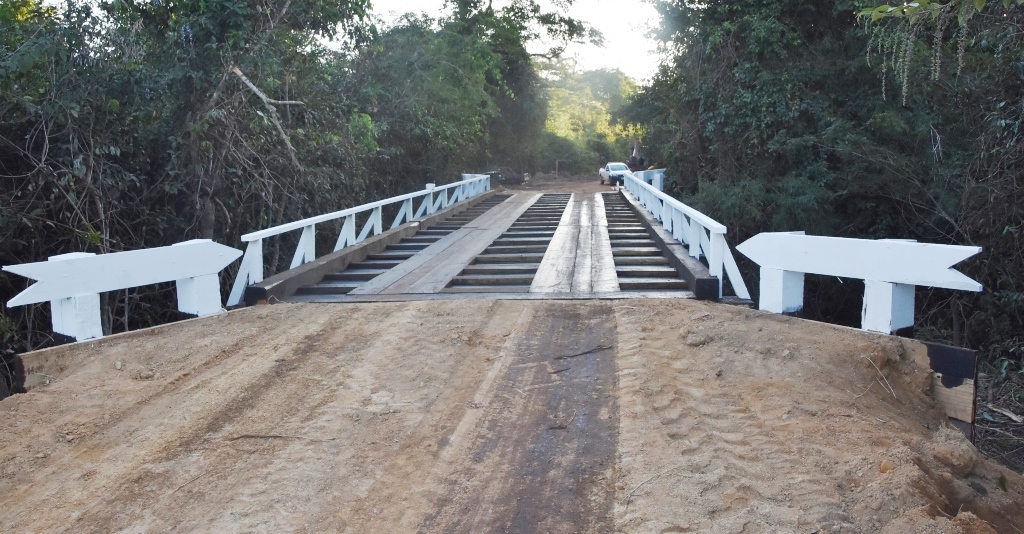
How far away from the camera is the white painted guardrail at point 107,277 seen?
18.0ft

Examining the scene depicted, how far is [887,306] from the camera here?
531 centimetres

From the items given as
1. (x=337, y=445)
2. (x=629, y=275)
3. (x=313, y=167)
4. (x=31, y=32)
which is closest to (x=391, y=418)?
(x=337, y=445)

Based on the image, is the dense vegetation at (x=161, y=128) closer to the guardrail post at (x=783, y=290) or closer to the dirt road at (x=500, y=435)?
the dirt road at (x=500, y=435)

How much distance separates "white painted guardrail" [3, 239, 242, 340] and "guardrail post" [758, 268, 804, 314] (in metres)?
4.60

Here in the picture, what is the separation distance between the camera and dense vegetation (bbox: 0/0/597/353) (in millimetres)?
9008

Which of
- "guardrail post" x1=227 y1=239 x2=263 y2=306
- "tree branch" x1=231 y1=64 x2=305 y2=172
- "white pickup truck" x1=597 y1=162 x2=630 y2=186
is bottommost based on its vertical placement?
"guardrail post" x1=227 y1=239 x2=263 y2=306

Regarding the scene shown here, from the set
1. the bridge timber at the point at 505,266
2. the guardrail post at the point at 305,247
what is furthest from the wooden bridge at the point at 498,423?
the guardrail post at the point at 305,247

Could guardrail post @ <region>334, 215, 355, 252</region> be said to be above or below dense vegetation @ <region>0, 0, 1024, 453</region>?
below

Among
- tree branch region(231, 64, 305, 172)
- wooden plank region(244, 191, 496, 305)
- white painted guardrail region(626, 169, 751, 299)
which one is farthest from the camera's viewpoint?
tree branch region(231, 64, 305, 172)

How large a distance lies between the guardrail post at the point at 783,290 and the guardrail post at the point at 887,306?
0.72 metres

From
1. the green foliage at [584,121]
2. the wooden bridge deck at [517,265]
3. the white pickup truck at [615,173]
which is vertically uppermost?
the green foliage at [584,121]

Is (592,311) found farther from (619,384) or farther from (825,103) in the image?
(825,103)

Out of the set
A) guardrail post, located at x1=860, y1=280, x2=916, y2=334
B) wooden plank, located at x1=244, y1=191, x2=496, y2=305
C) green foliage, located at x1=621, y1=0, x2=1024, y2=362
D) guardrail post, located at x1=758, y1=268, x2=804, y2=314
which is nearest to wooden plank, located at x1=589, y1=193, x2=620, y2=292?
guardrail post, located at x1=758, y1=268, x2=804, y2=314

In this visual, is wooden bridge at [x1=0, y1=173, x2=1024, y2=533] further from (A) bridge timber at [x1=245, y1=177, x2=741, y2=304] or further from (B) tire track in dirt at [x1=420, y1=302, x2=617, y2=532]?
(A) bridge timber at [x1=245, y1=177, x2=741, y2=304]
